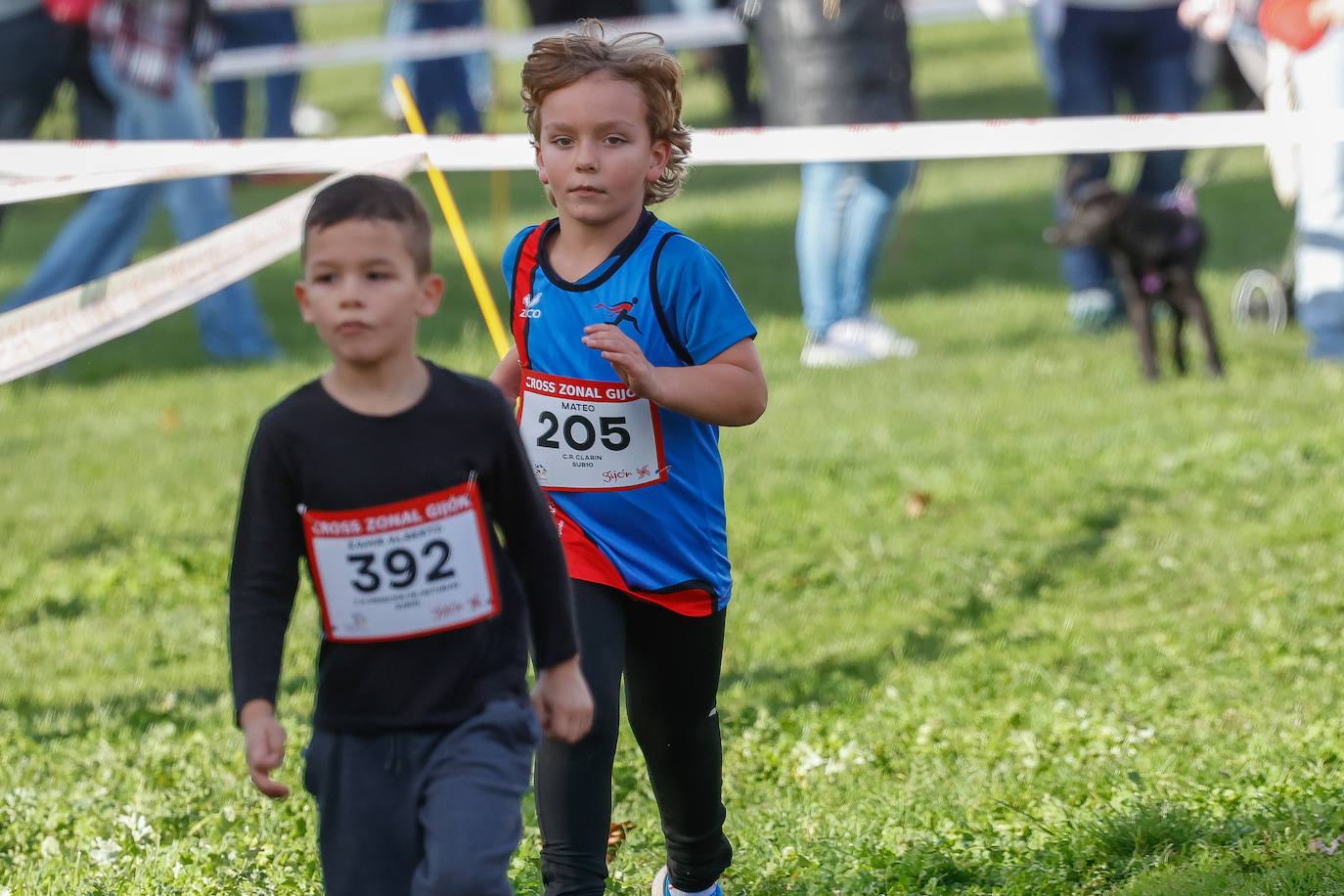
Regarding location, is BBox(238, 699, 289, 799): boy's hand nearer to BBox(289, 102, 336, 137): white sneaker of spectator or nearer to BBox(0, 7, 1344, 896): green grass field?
BBox(0, 7, 1344, 896): green grass field

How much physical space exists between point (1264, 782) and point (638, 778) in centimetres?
145

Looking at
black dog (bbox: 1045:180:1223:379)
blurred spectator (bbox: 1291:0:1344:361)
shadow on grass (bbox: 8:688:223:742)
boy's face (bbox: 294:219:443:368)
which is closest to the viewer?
boy's face (bbox: 294:219:443:368)

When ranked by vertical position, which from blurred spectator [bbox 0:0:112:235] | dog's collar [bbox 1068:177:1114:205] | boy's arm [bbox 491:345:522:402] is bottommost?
boy's arm [bbox 491:345:522:402]

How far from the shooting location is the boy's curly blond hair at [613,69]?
9.84ft

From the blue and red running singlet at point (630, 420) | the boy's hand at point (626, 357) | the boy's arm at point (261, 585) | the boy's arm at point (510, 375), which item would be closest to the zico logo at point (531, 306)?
the blue and red running singlet at point (630, 420)

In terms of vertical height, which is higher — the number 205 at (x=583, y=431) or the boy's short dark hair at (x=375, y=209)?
the boy's short dark hair at (x=375, y=209)

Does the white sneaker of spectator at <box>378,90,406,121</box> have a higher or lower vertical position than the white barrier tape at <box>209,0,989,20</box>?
lower

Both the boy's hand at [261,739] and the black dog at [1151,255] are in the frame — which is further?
the black dog at [1151,255]

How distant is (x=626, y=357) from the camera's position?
281 centimetres

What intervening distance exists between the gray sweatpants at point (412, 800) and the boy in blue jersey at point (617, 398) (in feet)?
1.79

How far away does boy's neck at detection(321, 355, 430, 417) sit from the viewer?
2447 millimetres

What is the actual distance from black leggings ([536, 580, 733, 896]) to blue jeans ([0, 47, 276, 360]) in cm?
606

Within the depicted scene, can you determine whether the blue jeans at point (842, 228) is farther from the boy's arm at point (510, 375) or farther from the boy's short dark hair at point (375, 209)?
the boy's short dark hair at point (375, 209)

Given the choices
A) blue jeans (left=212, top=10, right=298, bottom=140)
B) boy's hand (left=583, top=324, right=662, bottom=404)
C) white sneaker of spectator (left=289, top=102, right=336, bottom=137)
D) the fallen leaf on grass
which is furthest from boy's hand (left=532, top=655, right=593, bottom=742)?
white sneaker of spectator (left=289, top=102, right=336, bottom=137)
